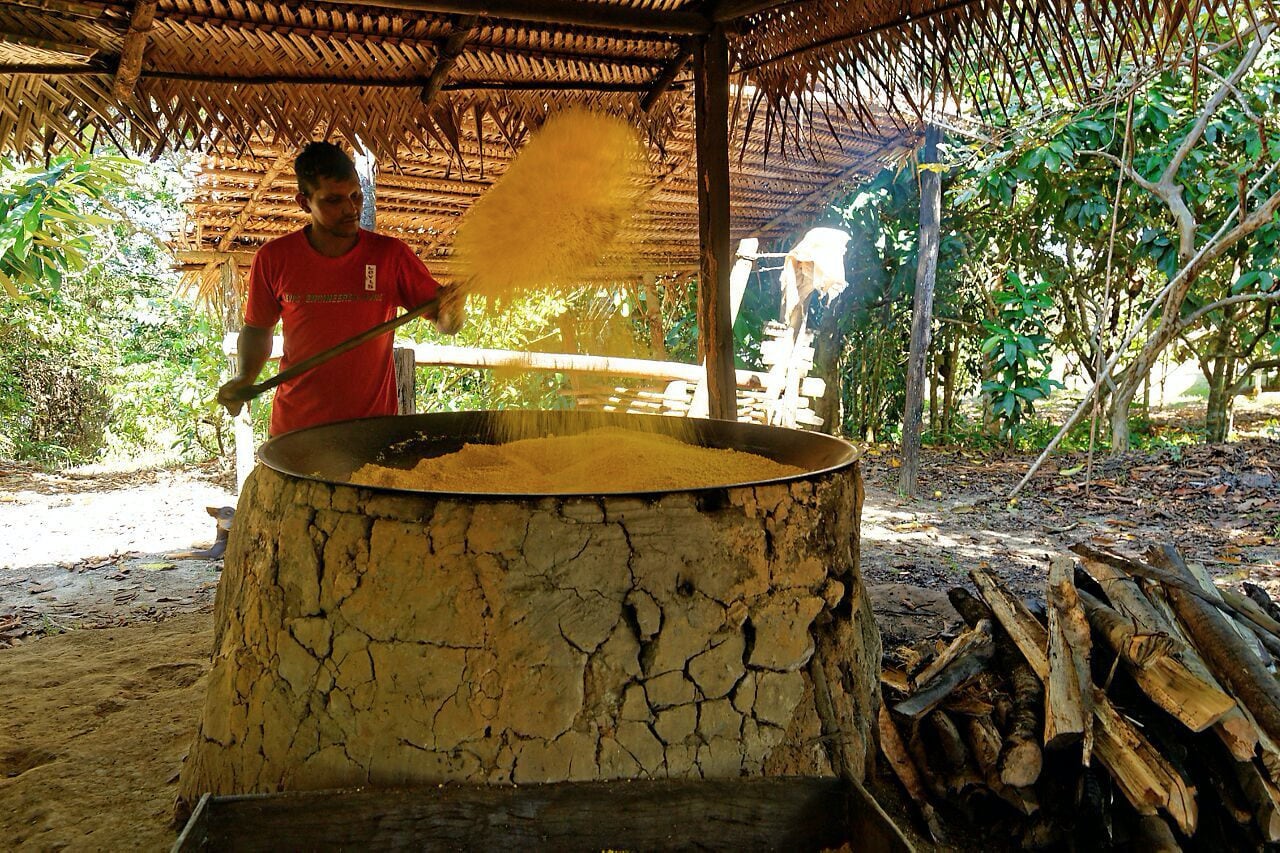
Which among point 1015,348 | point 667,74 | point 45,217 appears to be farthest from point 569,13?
point 1015,348

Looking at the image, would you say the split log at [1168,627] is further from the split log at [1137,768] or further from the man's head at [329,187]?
the man's head at [329,187]

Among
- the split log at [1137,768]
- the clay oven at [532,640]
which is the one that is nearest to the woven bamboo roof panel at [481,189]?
the clay oven at [532,640]

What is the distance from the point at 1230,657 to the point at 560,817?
166cm

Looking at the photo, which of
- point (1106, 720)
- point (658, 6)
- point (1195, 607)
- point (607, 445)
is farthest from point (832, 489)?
point (658, 6)

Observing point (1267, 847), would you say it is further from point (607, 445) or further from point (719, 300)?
point (719, 300)

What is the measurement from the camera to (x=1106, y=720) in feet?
6.16

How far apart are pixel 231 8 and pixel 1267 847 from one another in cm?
314

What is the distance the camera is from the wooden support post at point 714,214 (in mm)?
2838

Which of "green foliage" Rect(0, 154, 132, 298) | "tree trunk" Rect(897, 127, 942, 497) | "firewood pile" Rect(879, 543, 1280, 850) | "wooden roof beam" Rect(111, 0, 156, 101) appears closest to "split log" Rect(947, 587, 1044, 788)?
"firewood pile" Rect(879, 543, 1280, 850)

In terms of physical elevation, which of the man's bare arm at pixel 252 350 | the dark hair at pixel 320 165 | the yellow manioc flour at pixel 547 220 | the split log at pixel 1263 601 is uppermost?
the dark hair at pixel 320 165

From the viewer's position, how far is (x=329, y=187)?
2.50 meters

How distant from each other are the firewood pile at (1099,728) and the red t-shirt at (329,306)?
5.74 feet

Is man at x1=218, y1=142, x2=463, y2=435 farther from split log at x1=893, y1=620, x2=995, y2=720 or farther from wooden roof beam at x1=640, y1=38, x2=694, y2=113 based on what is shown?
split log at x1=893, y1=620, x2=995, y2=720

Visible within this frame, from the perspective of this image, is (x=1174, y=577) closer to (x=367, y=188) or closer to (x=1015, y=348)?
(x=367, y=188)
